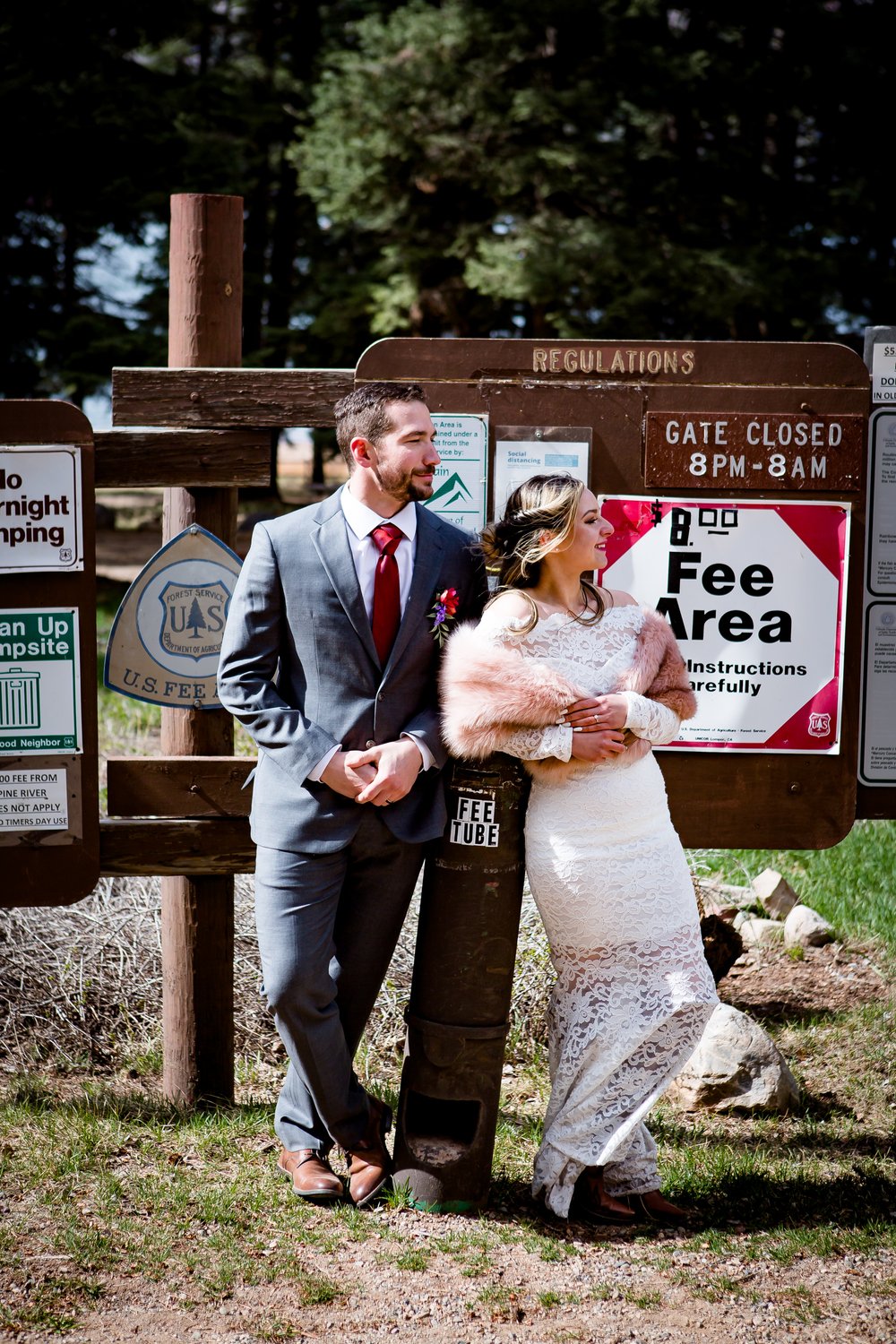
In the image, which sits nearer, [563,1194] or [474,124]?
[563,1194]

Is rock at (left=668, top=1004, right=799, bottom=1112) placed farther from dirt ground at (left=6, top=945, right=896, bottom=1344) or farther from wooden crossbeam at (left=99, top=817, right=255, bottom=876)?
wooden crossbeam at (left=99, top=817, right=255, bottom=876)

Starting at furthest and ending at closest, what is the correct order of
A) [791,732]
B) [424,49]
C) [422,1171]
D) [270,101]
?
[270,101]
[424,49]
[791,732]
[422,1171]

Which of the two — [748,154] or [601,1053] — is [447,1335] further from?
[748,154]

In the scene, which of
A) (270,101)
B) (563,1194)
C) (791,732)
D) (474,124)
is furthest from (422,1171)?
(270,101)

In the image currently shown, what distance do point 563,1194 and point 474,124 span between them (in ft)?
49.1

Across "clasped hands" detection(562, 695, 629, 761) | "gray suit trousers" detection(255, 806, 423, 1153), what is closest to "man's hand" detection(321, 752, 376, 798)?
"gray suit trousers" detection(255, 806, 423, 1153)

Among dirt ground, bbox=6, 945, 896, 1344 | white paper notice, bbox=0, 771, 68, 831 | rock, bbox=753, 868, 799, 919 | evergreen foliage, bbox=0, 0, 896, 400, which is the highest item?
evergreen foliage, bbox=0, 0, 896, 400

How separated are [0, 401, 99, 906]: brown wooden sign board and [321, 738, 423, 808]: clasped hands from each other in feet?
3.25

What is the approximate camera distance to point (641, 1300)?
10.5 ft

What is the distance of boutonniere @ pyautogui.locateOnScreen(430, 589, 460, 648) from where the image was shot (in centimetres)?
353

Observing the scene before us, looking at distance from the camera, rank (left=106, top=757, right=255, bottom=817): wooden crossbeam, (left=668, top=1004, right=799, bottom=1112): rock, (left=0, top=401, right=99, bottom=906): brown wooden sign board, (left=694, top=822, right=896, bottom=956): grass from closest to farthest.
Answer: (left=0, top=401, right=99, bottom=906): brown wooden sign board
(left=106, top=757, right=255, bottom=817): wooden crossbeam
(left=668, top=1004, right=799, bottom=1112): rock
(left=694, top=822, right=896, bottom=956): grass

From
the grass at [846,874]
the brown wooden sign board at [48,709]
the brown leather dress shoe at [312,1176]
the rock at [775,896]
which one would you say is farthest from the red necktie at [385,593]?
the rock at [775,896]

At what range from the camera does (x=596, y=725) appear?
339 cm

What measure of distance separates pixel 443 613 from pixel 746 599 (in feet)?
3.75
